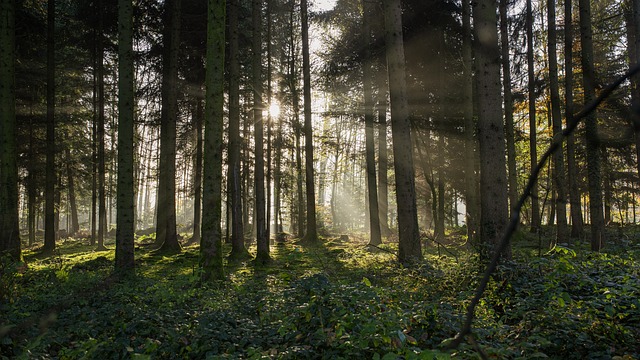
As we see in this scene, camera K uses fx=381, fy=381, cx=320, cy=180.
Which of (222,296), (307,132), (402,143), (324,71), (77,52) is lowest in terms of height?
(222,296)

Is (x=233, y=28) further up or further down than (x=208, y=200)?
further up

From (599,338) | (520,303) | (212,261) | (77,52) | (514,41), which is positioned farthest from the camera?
(77,52)

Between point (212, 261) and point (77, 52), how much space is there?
17.3 meters

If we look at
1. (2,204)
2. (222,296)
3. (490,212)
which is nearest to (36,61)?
(2,204)

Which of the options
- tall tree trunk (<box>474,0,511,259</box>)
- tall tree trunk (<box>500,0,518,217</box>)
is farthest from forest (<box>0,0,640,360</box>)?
tall tree trunk (<box>500,0,518,217</box>)

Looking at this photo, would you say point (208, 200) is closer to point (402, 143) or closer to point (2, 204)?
point (402, 143)

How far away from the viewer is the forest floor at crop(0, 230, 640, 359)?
3.62 m

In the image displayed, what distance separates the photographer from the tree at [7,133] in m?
11.0

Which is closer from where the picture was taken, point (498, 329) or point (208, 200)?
point (498, 329)

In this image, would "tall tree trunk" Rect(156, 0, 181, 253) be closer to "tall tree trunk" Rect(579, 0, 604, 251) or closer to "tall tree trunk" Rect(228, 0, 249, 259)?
"tall tree trunk" Rect(228, 0, 249, 259)

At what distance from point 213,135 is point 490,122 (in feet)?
20.9

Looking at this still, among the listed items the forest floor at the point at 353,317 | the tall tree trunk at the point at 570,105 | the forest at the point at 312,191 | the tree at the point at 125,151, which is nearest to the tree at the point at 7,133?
the forest at the point at 312,191

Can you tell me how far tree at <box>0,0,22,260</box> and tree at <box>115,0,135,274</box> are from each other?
3794mm

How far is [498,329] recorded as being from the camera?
382 centimetres
